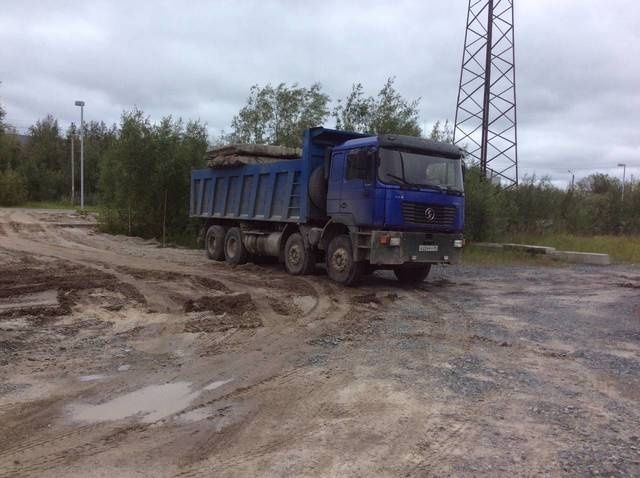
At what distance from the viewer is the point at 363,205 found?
1191 centimetres

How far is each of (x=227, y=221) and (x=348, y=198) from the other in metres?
6.40

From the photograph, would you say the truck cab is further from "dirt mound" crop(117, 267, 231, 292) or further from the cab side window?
"dirt mound" crop(117, 267, 231, 292)

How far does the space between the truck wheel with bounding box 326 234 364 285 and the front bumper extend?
68 cm

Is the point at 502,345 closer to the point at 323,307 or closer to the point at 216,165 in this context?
the point at 323,307

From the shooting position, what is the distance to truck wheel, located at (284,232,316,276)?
45.5ft

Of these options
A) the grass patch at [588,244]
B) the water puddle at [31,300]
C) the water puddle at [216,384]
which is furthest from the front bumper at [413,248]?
the grass patch at [588,244]

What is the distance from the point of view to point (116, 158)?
24.4m

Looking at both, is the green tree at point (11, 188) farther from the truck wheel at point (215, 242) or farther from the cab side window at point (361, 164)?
the cab side window at point (361, 164)

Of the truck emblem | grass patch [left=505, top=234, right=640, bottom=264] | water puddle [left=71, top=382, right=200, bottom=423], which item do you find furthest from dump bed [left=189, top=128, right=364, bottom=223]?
grass patch [left=505, top=234, right=640, bottom=264]

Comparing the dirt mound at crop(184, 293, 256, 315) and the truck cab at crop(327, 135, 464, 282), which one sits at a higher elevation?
the truck cab at crop(327, 135, 464, 282)

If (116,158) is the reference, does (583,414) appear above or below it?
below

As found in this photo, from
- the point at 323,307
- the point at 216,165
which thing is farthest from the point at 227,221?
the point at 323,307

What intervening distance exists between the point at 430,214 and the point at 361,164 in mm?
1726

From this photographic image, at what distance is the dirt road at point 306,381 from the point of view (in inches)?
164
